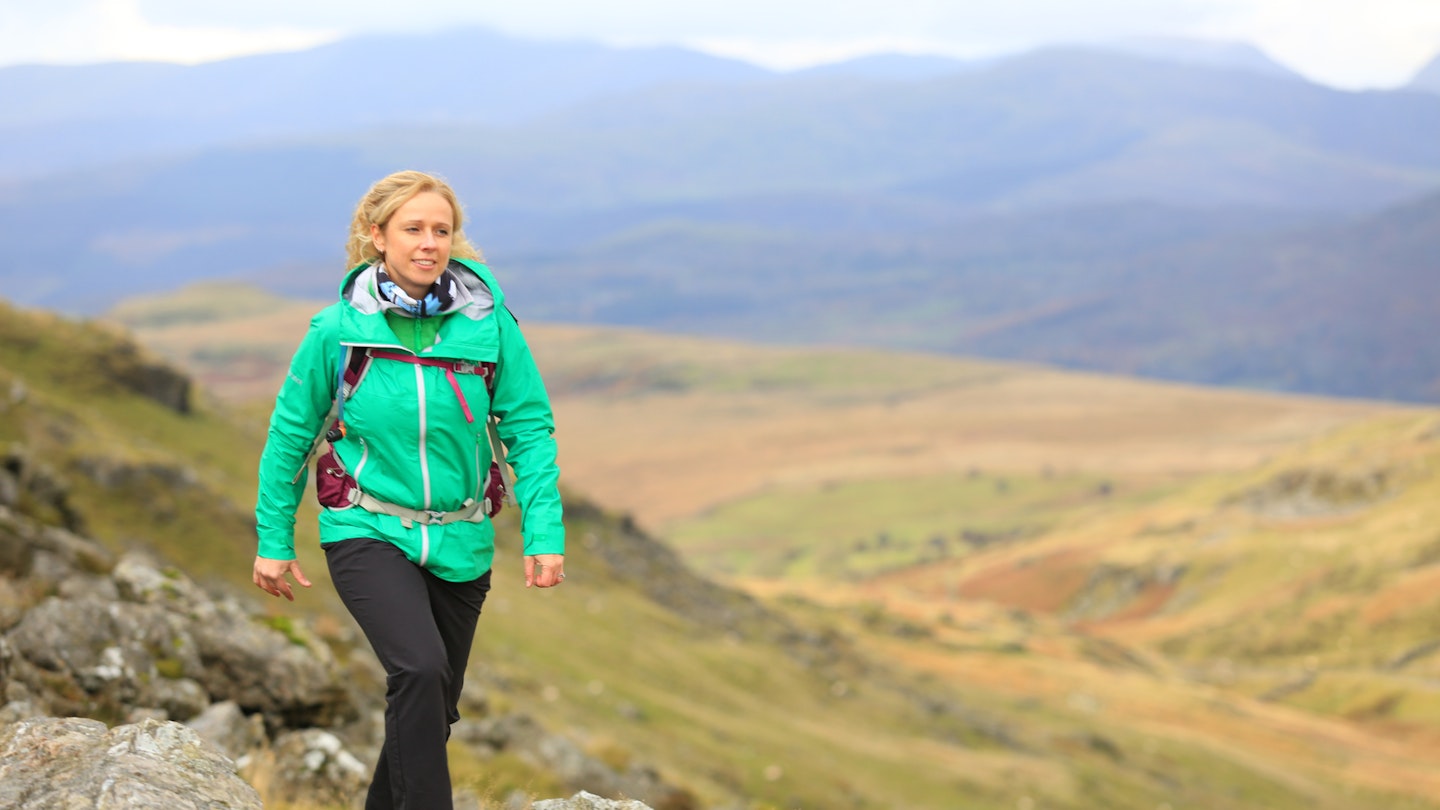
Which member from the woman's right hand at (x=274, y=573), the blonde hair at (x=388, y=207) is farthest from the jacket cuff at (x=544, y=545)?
the blonde hair at (x=388, y=207)

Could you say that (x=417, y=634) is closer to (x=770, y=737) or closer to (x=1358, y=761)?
(x=770, y=737)

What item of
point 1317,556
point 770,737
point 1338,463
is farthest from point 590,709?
point 1338,463

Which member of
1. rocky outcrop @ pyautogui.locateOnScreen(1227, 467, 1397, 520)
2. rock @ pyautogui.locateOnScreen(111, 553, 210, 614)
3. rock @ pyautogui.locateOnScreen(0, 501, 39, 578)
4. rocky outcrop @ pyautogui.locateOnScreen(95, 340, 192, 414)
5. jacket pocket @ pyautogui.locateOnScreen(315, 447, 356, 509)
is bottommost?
rocky outcrop @ pyautogui.locateOnScreen(1227, 467, 1397, 520)

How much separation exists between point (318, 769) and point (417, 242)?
433cm

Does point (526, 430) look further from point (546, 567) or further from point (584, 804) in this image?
point (584, 804)

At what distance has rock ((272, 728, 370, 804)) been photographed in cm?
811

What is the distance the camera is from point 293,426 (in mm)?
5250

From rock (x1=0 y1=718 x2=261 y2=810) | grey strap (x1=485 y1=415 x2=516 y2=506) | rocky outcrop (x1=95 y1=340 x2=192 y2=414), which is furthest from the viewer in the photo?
rocky outcrop (x1=95 y1=340 x2=192 y2=414)

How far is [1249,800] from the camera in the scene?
37.2m

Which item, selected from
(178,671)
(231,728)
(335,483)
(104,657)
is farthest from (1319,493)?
(335,483)

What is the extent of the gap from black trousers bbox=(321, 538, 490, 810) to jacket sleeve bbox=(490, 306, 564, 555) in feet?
1.25

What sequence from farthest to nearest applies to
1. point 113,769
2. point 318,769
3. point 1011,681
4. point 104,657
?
point 1011,681 → point 104,657 → point 318,769 → point 113,769

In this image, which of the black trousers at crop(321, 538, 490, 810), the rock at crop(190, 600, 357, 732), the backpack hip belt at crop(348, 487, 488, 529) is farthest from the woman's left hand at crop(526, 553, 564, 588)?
the rock at crop(190, 600, 357, 732)

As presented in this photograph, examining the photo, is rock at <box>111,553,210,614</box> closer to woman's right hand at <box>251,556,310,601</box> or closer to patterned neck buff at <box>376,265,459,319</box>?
woman's right hand at <box>251,556,310,601</box>
